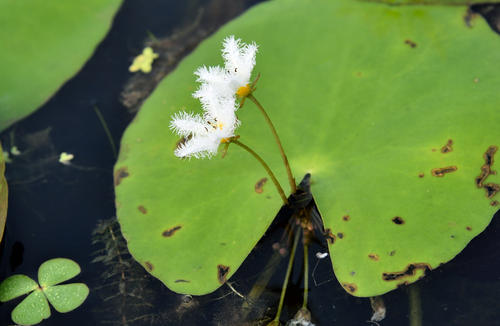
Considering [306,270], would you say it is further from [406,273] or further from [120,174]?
[120,174]

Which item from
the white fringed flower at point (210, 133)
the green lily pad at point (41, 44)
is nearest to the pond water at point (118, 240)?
the green lily pad at point (41, 44)

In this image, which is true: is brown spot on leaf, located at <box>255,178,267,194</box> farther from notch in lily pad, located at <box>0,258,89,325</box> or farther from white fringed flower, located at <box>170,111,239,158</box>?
notch in lily pad, located at <box>0,258,89,325</box>

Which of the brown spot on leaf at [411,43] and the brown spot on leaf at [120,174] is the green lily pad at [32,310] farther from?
the brown spot on leaf at [411,43]

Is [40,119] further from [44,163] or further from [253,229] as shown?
[253,229]

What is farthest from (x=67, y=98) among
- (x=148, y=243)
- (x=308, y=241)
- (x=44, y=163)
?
(x=308, y=241)

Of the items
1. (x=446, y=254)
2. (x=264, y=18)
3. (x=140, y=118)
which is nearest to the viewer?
(x=446, y=254)

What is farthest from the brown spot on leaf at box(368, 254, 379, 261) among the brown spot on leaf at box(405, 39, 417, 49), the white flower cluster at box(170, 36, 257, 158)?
the brown spot on leaf at box(405, 39, 417, 49)
